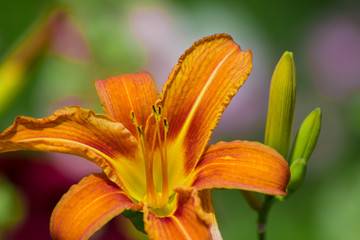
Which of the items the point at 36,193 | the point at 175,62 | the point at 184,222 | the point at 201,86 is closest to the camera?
the point at 184,222

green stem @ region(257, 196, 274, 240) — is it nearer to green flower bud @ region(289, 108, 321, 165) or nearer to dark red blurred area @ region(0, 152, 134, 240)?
green flower bud @ region(289, 108, 321, 165)

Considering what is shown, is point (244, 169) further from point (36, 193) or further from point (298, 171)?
point (36, 193)

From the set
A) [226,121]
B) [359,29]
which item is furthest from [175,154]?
[359,29]

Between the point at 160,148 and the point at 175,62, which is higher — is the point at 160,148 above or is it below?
above

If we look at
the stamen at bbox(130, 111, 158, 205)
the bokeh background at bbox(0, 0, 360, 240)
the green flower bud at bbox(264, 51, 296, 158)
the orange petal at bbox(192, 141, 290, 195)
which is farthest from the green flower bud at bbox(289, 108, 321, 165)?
the bokeh background at bbox(0, 0, 360, 240)

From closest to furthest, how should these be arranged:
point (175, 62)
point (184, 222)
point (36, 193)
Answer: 1. point (184, 222)
2. point (36, 193)
3. point (175, 62)

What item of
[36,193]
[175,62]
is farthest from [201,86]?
[175,62]
